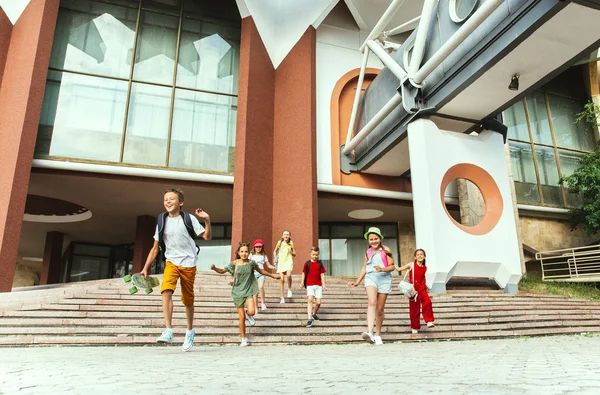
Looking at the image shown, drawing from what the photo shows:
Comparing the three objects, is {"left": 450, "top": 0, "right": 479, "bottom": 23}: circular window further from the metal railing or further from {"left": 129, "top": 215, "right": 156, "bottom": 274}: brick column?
{"left": 129, "top": 215, "right": 156, "bottom": 274}: brick column

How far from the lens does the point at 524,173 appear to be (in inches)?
727

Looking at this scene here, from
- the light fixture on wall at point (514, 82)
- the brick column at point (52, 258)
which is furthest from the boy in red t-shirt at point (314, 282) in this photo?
the brick column at point (52, 258)

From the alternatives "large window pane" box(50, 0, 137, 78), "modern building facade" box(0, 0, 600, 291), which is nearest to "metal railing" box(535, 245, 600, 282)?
"modern building facade" box(0, 0, 600, 291)

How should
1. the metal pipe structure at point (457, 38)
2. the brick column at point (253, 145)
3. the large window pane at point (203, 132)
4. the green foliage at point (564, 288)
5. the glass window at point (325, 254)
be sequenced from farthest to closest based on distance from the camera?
the glass window at point (325, 254), the large window pane at point (203, 132), the brick column at point (253, 145), the green foliage at point (564, 288), the metal pipe structure at point (457, 38)

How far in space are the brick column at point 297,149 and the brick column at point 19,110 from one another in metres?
7.04

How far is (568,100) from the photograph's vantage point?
20625 millimetres

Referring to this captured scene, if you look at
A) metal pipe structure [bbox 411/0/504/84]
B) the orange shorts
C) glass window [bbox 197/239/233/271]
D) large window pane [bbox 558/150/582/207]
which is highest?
large window pane [bbox 558/150/582/207]

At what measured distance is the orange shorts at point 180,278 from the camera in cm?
471

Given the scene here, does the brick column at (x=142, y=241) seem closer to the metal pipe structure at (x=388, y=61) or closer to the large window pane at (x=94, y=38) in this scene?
the large window pane at (x=94, y=38)

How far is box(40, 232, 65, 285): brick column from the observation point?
18.7 metres

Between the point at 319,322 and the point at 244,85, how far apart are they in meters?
9.03

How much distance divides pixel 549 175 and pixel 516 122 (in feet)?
9.16

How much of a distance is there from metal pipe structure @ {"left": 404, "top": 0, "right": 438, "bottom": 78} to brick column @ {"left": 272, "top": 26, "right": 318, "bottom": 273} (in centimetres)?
419

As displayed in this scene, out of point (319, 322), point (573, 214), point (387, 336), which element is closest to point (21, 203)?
point (319, 322)
